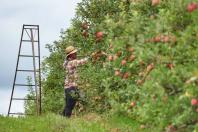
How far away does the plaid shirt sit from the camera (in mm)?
20328

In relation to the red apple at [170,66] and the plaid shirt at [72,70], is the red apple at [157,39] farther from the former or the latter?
the plaid shirt at [72,70]

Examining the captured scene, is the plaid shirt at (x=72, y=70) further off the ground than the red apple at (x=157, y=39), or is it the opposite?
the plaid shirt at (x=72, y=70)

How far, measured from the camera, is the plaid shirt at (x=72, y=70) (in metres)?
20.3

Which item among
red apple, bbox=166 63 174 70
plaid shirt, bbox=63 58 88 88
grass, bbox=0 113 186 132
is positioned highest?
plaid shirt, bbox=63 58 88 88

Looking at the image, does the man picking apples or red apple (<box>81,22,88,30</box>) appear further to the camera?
red apple (<box>81,22,88,30</box>)

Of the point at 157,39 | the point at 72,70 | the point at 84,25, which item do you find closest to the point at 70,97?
the point at 72,70

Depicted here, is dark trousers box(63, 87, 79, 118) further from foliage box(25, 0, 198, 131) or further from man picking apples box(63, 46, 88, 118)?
foliage box(25, 0, 198, 131)

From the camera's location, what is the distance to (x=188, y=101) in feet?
31.8

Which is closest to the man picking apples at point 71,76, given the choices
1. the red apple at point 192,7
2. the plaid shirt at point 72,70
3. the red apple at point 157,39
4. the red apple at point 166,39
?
the plaid shirt at point 72,70

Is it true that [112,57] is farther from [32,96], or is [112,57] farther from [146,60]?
[32,96]

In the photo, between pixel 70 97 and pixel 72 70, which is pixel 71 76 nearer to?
pixel 72 70

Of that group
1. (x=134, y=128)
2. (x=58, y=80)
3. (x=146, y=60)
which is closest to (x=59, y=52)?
(x=58, y=80)

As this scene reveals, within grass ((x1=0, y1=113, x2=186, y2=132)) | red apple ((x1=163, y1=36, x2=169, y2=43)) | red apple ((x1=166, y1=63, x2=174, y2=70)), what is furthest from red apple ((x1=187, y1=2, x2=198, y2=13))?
grass ((x1=0, y1=113, x2=186, y2=132))

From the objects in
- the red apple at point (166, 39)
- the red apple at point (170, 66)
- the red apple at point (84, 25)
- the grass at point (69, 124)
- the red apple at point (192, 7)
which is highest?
the red apple at point (84, 25)
